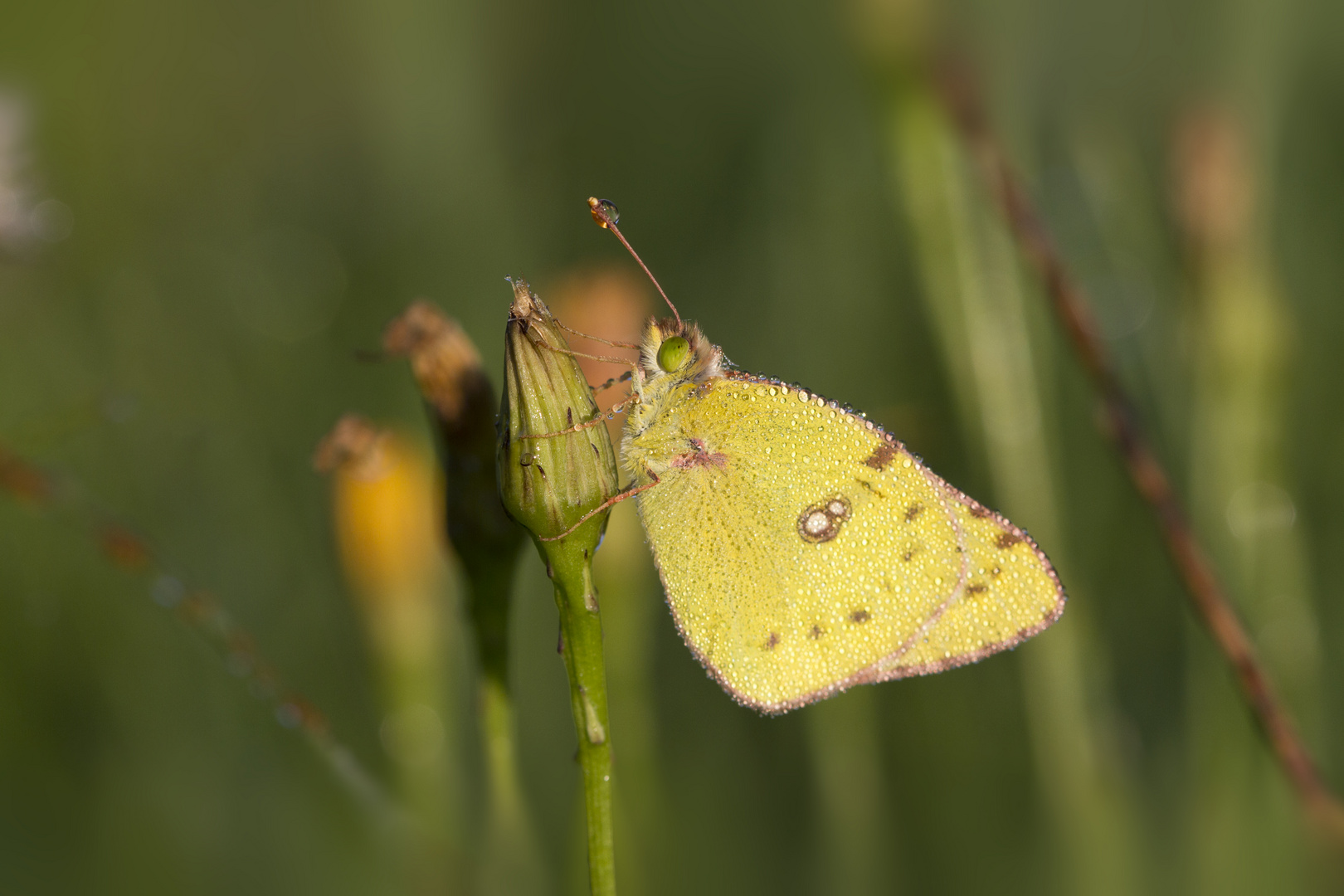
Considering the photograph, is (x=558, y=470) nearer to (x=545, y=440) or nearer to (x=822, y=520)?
(x=545, y=440)

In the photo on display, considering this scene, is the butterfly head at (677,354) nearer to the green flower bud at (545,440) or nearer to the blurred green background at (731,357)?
the blurred green background at (731,357)

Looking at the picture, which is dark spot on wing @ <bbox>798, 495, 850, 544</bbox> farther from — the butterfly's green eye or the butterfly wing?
the butterfly's green eye

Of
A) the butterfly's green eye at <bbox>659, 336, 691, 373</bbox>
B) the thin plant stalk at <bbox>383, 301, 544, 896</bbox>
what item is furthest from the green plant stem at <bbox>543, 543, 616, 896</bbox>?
the butterfly's green eye at <bbox>659, 336, 691, 373</bbox>

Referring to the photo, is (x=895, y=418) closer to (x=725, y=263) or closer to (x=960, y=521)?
(x=960, y=521)

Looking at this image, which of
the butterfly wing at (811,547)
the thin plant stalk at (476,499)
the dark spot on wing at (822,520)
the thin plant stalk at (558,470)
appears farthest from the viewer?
the dark spot on wing at (822,520)

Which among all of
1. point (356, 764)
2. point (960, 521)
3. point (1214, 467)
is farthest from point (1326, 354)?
point (356, 764)

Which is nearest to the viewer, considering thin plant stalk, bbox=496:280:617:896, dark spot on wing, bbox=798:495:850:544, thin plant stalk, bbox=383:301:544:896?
thin plant stalk, bbox=496:280:617:896

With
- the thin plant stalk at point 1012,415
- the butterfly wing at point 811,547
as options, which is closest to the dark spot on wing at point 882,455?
the butterfly wing at point 811,547
